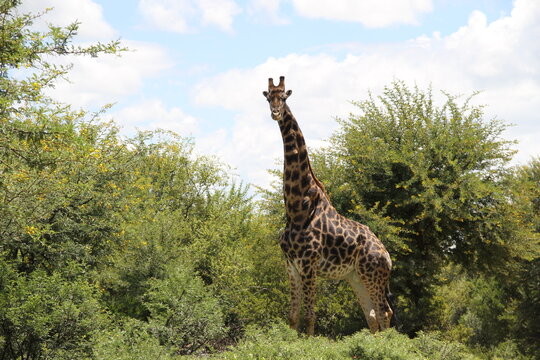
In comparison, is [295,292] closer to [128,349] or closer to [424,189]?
[128,349]

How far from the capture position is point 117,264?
1903 cm

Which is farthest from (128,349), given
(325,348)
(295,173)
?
(295,173)

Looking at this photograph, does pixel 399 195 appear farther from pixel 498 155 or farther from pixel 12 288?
pixel 12 288

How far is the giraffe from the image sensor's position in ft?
39.9

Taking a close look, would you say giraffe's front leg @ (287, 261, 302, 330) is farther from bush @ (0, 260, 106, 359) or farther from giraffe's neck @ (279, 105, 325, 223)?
bush @ (0, 260, 106, 359)

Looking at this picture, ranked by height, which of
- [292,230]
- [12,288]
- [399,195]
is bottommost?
[12,288]

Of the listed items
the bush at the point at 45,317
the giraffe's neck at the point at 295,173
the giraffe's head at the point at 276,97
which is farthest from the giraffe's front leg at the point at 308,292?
the bush at the point at 45,317

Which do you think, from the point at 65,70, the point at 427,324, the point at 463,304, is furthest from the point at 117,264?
the point at 463,304

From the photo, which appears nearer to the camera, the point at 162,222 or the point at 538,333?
the point at 162,222

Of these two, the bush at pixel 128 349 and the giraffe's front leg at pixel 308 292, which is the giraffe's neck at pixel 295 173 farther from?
the bush at pixel 128 349

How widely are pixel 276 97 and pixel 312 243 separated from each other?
9.25 ft

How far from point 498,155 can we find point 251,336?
36.5ft

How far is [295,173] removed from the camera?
12.5m

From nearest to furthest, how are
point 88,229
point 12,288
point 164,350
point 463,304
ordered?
point 164,350, point 12,288, point 88,229, point 463,304
